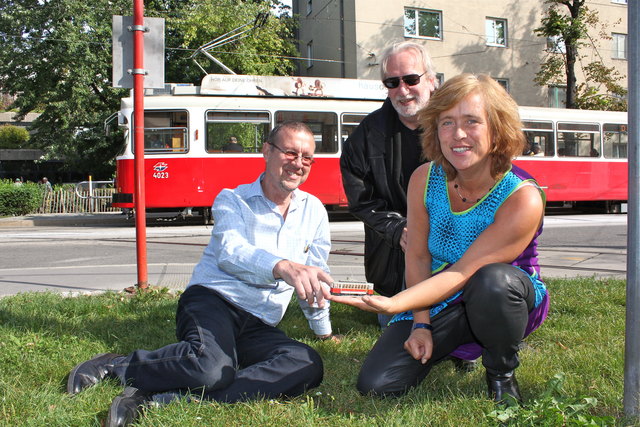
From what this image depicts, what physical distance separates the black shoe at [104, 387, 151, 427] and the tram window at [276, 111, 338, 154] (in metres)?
13.0

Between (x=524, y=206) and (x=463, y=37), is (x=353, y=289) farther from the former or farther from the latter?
(x=463, y=37)

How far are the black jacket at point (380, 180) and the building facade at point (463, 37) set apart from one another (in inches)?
844

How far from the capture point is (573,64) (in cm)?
2531

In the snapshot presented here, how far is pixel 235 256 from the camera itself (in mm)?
2867

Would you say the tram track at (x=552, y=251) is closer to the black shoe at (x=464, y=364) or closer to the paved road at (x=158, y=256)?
Answer: the paved road at (x=158, y=256)

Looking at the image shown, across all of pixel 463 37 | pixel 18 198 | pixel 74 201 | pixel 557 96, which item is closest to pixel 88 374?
pixel 18 198

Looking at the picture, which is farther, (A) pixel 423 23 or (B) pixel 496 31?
(B) pixel 496 31

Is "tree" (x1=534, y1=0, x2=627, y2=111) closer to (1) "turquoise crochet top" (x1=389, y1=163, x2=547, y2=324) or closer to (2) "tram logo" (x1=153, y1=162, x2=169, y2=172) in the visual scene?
(2) "tram logo" (x1=153, y1=162, x2=169, y2=172)

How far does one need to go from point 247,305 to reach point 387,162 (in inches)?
59.2

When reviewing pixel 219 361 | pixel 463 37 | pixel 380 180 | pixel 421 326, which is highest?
pixel 463 37

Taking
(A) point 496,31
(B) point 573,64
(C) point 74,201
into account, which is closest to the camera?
(C) point 74,201

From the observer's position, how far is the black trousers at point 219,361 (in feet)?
8.71

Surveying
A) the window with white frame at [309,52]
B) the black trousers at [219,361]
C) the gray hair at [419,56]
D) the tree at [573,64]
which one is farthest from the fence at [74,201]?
the black trousers at [219,361]

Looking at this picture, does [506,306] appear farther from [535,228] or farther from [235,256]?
[235,256]
